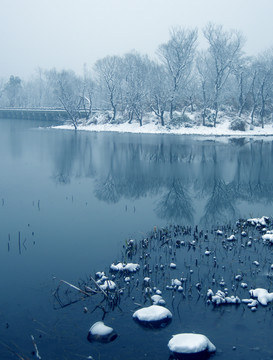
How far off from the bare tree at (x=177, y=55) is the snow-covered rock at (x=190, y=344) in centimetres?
5683

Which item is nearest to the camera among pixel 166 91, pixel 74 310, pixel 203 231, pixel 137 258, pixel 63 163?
pixel 74 310

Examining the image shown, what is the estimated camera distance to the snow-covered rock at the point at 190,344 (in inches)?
299

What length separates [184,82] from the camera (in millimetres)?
64938

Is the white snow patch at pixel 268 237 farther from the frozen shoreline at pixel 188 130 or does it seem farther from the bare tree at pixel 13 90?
the bare tree at pixel 13 90

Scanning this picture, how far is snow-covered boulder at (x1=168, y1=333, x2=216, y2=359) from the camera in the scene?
298 inches

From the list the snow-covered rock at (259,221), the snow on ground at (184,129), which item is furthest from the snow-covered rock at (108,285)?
the snow on ground at (184,129)

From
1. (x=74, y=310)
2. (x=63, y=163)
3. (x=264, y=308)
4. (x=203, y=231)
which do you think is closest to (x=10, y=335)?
(x=74, y=310)

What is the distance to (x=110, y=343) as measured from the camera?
317 inches

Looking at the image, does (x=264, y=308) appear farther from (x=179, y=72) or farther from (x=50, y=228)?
(x=179, y=72)

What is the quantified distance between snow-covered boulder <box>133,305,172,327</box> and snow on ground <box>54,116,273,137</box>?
159 feet

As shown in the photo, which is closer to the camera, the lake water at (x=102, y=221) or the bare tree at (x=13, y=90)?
the lake water at (x=102, y=221)

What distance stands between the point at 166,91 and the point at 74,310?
57.1 metres

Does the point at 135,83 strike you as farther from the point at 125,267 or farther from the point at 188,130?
the point at 125,267

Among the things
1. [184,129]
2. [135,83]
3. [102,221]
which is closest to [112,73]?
[135,83]
